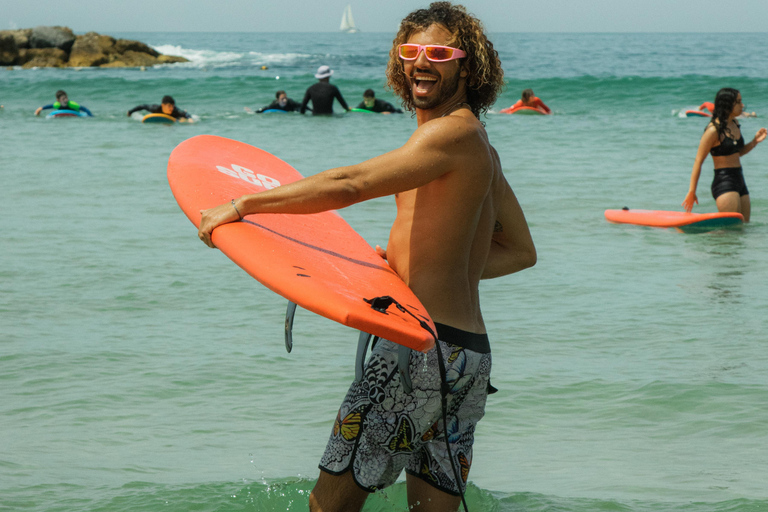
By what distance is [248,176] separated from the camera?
296cm

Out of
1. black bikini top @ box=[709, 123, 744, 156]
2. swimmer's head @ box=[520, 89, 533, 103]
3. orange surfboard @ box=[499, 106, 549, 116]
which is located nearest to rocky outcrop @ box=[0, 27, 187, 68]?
orange surfboard @ box=[499, 106, 549, 116]

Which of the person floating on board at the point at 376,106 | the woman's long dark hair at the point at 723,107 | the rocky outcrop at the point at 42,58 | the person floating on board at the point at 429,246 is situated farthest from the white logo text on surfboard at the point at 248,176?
the rocky outcrop at the point at 42,58

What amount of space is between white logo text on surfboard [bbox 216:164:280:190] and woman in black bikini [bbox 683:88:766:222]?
5.54 metres

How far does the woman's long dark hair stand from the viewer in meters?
7.68

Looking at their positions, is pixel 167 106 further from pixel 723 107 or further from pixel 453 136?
pixel 453 136

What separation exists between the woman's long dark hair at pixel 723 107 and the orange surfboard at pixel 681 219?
784mm

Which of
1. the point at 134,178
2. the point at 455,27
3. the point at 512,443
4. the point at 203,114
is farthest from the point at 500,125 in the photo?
the point at 455,27

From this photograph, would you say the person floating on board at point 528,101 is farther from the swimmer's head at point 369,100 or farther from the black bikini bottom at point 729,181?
the black bikini bottom at point 729,181

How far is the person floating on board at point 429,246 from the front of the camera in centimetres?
209

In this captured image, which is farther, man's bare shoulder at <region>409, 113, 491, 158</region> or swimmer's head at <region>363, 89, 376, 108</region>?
swimmer's head at <region>363, 89, 376, 108</region>

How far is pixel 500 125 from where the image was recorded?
1819 cm

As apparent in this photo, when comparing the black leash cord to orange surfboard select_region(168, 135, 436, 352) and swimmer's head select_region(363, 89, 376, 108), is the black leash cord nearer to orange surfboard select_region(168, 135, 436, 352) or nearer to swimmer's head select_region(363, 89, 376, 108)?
orange surfboard select_region(168, 135, 436, 352)

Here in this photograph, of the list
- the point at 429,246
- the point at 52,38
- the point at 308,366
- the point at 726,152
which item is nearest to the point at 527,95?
the point at 726,152

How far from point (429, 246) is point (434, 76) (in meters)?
0.47
